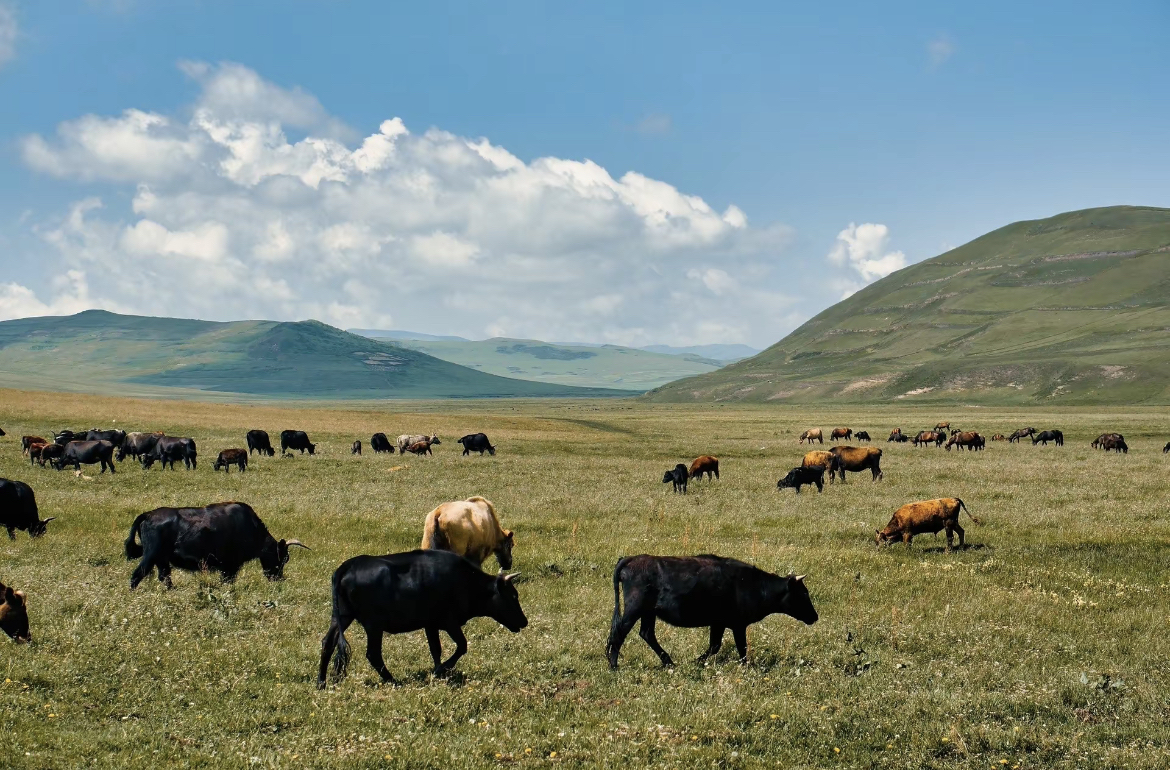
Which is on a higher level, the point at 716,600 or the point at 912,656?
the point at 716,600

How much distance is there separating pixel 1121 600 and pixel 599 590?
10.1 m

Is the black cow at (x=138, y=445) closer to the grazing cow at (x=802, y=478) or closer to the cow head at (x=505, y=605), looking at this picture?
the grazing cow at (x=802, y=478)

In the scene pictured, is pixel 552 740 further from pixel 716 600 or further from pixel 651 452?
pixel 651 452

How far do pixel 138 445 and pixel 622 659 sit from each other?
34.1 metres

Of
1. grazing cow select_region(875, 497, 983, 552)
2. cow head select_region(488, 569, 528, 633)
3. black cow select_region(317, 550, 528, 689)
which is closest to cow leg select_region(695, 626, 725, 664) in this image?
cow head select_region(488, 569, 528, 633)

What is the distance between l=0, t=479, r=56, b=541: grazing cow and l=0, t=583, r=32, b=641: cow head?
8.81 metres

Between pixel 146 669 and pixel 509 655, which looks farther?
pixel 509 655

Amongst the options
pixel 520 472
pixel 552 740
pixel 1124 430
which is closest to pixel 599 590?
pixel 552 740

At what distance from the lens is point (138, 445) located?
125ft

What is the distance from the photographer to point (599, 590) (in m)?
15.9

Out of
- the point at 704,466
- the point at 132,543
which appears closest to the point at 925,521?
the point at 704,466

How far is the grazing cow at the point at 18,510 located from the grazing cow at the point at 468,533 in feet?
31.7

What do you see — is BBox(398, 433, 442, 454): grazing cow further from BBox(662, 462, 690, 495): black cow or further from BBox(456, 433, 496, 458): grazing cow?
BBox(662, 462, 690, 495): black cow

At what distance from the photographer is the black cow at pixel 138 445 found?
124 feet
